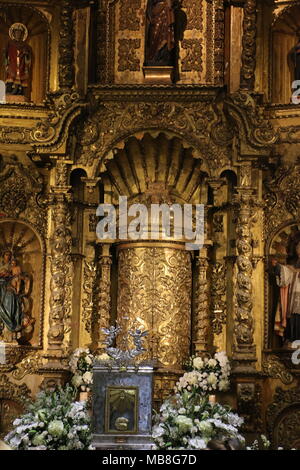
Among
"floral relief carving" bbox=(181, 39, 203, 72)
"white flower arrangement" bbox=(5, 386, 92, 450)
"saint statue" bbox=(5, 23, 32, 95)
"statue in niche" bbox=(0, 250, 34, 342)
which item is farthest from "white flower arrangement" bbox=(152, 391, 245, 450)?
"saint statue" bbox=(5, 23, 32, 95)

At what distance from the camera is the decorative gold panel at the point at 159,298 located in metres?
16.5

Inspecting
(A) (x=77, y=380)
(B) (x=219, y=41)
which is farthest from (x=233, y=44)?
(A) (x=77, y=380)

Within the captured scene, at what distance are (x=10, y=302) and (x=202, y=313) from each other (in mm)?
3069

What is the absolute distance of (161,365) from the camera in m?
16.4

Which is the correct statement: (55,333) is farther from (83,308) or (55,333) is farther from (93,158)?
(93,158)

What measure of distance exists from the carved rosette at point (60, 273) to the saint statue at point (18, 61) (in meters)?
2.10

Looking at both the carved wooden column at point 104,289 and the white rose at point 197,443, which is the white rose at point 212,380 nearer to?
the carved wooden column at point 104,289

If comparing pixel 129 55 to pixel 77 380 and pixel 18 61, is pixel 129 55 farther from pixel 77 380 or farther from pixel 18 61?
pixel 77 380

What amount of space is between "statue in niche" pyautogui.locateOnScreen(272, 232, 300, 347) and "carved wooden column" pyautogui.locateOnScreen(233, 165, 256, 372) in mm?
611

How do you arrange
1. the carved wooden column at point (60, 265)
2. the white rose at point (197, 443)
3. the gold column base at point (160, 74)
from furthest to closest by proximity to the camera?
1. the gold column base at point (160, 74)
2. the carved wooden column at point (60, 265)
3. the white rose at point (197, 443)

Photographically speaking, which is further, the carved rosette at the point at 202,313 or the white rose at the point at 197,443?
the carved rosette at the point at 202,313

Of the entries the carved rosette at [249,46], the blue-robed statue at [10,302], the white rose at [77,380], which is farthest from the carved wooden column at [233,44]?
the white rose at [77,380]

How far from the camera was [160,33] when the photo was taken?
1705 centimetres
